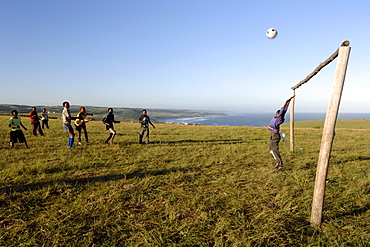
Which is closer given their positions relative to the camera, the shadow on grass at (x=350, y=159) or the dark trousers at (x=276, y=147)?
the dark trousers at (x=276, y=147)

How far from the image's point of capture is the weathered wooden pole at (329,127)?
3252mm

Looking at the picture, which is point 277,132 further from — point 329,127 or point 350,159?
point 350,159

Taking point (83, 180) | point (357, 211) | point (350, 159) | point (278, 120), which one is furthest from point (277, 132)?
point (83, 180)

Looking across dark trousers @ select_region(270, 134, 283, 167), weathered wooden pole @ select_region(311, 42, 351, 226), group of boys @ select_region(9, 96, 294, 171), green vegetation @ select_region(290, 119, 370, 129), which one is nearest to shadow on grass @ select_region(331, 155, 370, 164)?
dark trousers @ select_region(270, 134, 283, 167)

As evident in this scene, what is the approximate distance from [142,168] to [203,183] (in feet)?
8.78

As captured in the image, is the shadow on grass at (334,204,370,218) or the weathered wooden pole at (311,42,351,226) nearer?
the weathered wooden pole at (311,42,351,226)

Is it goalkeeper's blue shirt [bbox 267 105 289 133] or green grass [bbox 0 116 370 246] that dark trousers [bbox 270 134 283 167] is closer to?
goalkeeper's blue shirt [bbox 267 105 289 133]

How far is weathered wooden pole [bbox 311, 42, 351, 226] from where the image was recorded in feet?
10.7

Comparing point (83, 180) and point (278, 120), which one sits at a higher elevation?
point (278, 120)

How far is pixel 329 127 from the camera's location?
3.35 metres

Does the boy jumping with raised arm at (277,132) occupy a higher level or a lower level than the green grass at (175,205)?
higher

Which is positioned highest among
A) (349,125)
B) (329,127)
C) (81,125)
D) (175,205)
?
(329,127)

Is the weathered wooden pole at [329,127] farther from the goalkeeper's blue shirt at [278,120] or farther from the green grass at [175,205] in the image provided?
the goalkeeper's blue shirt at [278,120]

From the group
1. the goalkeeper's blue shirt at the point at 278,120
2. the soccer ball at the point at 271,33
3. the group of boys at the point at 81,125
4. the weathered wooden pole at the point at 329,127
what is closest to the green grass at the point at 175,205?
the weathered wooden pole at the point at 329,127
